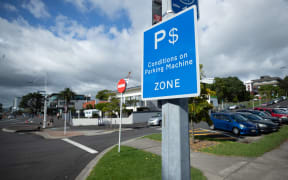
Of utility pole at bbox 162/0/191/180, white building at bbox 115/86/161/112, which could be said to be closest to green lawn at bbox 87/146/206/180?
utility pole at bbox 162/0/191/180

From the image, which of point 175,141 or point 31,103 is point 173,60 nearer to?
point 175,141

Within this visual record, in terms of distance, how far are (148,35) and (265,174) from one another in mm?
5208

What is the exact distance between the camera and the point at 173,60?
1782 millimetres

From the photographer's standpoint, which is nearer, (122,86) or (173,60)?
(173,60)

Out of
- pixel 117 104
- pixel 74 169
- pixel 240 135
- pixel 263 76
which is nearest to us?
pixel 74 169

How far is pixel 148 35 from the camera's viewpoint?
2.18 m

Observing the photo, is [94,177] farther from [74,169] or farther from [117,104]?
[117,104]

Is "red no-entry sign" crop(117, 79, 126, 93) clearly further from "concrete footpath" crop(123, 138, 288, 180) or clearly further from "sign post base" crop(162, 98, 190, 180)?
"sign post base" crop(162, 98, 190, 180)

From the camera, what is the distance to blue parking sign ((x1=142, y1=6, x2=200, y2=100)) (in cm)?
163

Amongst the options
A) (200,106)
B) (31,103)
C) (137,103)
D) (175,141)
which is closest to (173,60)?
(175,141)

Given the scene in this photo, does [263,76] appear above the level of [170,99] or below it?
above

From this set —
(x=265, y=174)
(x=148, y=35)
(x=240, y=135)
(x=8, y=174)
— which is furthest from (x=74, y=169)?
(x=240, y=135)

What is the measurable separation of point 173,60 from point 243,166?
534cm

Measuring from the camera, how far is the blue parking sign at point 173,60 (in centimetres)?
163
